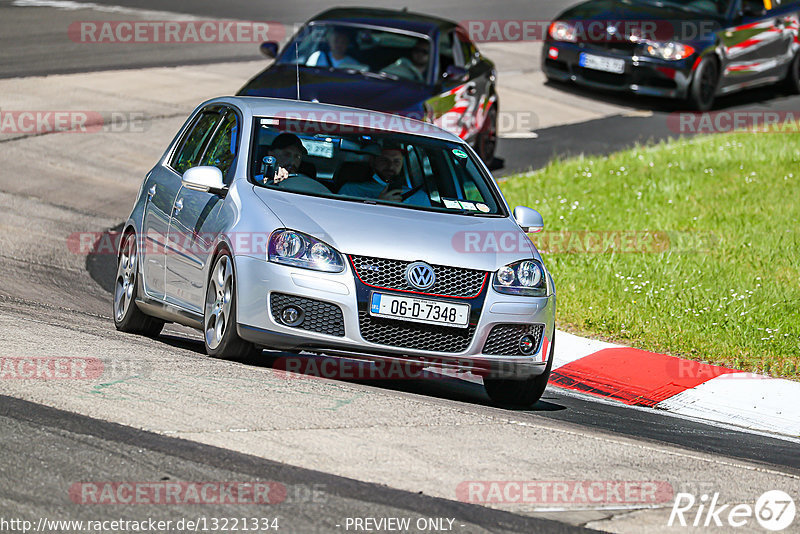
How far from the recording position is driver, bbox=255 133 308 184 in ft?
26.2

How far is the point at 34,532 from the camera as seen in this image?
4.42m

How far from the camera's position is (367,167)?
8242 millimetres

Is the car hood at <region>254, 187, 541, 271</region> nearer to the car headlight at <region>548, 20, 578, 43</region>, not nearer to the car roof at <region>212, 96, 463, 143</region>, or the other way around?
the car roof at <region>212, 96, 463, 143</region>

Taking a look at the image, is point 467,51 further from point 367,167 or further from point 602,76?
point 367,167

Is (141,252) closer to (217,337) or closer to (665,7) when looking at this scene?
(217,337)

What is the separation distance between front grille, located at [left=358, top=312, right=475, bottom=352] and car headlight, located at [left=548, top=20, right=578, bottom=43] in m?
13.2

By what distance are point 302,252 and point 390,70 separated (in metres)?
7.51

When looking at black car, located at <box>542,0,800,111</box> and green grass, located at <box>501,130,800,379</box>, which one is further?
black car, located at <box>542,0,800,111</box>

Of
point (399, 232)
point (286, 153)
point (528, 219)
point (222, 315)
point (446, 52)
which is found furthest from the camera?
point (446, 52)

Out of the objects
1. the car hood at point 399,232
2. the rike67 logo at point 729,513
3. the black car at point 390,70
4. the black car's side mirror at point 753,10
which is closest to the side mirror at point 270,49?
the black car at point 390,70

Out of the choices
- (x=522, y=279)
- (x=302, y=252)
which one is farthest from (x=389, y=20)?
(x=302, y=252)

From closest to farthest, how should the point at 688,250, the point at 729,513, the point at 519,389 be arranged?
1. the point at 729,513
2. the point at 519,389
3. the point at 688,250

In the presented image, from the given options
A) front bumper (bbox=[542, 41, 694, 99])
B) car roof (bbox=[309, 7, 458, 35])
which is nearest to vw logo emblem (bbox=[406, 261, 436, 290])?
car roof (bbox=[309, 7, 458, 35])

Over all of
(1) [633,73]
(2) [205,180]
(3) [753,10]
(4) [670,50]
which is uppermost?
(2) [205,180]
